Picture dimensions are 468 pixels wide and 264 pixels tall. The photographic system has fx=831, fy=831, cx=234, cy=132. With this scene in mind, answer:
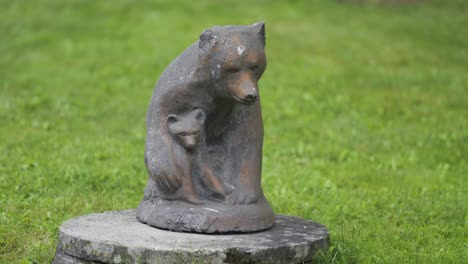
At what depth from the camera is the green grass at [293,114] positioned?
25.9 feet

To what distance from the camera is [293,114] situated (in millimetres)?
12180

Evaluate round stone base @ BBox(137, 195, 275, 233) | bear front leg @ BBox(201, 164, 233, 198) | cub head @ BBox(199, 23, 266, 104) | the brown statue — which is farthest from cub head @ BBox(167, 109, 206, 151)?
round stone base @ BBox(137, 195, 275, 233)

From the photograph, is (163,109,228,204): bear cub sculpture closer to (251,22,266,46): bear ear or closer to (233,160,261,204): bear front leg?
(233,160,261,204): bear front leg

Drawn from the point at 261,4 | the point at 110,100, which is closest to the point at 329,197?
the point at 110,100

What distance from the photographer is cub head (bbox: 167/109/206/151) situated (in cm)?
592

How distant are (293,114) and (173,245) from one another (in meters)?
6.97

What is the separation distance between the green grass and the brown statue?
0.84 m

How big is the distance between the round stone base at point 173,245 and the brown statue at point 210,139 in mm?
140

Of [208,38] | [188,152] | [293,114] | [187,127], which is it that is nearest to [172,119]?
[187,127]

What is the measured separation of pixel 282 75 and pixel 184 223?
322 inches

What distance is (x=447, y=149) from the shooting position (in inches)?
430

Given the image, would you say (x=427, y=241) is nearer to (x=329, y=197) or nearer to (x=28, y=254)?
(x=329, y=197)

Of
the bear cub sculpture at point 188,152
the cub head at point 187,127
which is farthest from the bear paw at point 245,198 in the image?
the cub head at point 187,127

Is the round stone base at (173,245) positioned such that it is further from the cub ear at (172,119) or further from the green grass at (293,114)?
the cub ear at (172,119)
